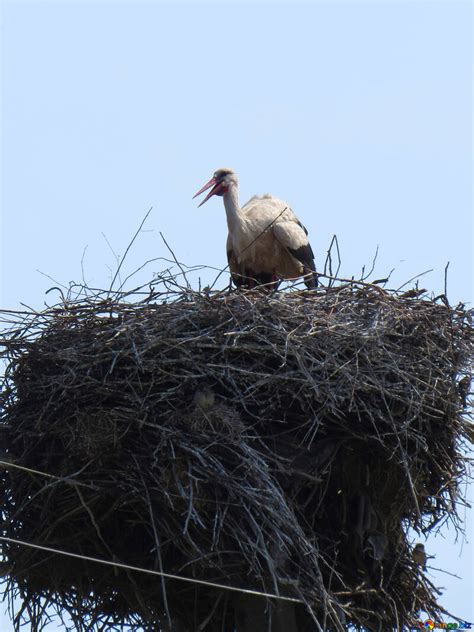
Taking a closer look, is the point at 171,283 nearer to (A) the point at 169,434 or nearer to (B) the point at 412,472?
(A) the point at 169,434

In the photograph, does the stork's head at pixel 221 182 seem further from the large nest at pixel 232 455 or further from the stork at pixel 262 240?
the large nest at pixel 232 455

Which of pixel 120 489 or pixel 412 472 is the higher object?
pixel 412 472

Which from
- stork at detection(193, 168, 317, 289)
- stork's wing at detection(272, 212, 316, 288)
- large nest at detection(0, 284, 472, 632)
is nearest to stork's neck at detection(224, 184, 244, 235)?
stork at detection(193, 168, 317, 289)

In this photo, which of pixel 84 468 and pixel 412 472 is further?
pixel 412 472

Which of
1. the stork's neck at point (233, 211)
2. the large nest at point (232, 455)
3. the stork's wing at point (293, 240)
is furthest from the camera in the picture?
the stork's neck at point (233, 211)

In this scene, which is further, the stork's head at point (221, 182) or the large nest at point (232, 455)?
the stork's head at point (221, 182)

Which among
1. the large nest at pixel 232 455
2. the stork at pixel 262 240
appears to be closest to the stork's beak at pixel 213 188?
the stork at pixel 262 240

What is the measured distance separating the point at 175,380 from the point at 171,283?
0.69 m

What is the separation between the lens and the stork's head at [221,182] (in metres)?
9.68

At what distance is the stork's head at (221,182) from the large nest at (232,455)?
Answer: 254 cm

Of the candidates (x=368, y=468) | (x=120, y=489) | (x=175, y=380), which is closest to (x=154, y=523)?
(x=120, y=489)

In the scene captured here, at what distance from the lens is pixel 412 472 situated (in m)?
6.94

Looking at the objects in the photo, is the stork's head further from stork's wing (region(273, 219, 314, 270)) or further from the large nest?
the large nest

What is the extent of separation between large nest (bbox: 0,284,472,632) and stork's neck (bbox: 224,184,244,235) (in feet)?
7.40
